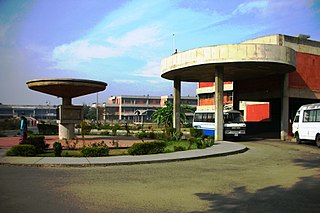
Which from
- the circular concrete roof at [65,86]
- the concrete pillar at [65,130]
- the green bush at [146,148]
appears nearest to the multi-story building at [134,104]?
the concrete pillar at [65,130]

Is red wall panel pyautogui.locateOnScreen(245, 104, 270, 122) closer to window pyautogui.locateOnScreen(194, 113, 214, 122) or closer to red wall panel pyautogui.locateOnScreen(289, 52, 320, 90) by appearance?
red wall panel pyautogui.locateOnScreen(289, 52, 320, 90)

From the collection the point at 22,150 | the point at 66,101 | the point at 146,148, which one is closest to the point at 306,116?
the point at 146,148

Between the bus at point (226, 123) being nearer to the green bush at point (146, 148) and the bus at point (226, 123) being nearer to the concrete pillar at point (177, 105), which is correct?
the concrete pillar at point (177, 105)

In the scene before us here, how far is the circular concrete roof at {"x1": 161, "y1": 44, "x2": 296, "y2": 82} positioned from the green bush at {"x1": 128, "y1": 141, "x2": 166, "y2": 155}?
9636 millimetres

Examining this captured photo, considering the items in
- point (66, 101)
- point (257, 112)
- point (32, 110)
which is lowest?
point (32, 110)

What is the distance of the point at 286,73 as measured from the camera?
88.6ft

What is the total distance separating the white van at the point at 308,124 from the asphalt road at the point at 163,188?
892 centimetres

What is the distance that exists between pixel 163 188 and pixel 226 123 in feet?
60.0

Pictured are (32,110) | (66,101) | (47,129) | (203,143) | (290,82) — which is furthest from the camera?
(32,110)

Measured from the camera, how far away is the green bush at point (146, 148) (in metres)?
15.5

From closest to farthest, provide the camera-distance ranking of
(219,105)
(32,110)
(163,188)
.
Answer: (163,188), (219,105), (32,110)

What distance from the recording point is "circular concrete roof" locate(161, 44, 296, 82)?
22.1 m

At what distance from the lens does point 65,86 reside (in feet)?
70.8

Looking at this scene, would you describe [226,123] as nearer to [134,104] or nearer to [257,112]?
[257,112]
